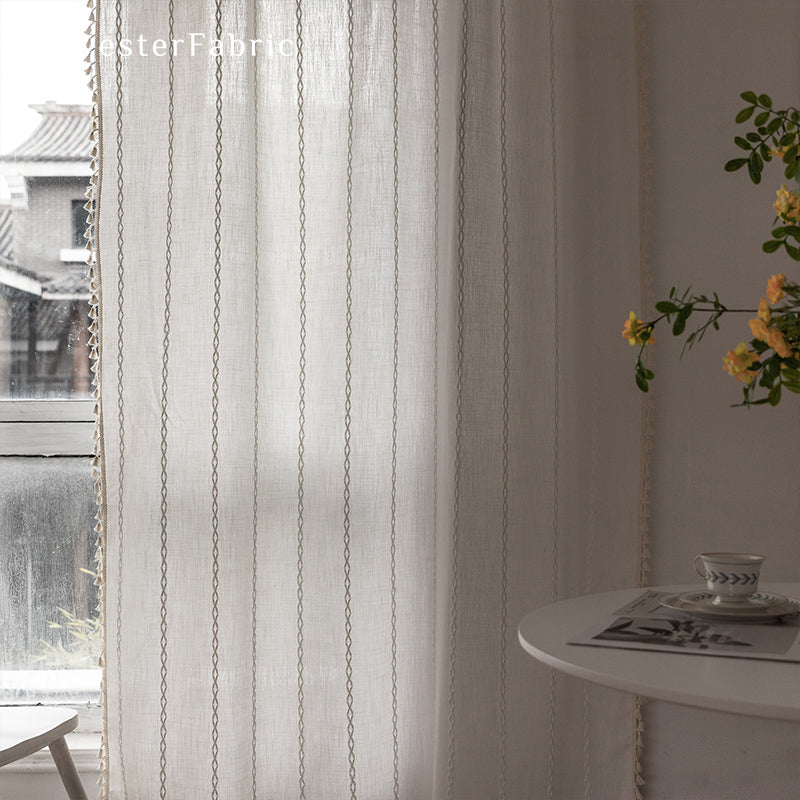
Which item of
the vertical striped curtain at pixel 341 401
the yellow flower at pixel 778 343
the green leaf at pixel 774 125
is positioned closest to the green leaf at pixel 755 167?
the green leaf at pixel 774 125

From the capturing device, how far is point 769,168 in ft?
5.80

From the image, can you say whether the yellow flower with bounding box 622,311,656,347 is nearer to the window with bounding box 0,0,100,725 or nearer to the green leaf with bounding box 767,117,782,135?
the green leaf with bounding box 767,117,782,135

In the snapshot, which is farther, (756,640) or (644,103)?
(644,103)

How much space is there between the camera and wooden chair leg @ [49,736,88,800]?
4.76 ft

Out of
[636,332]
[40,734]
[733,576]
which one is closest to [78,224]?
[40,734]

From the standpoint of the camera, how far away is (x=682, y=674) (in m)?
0.87

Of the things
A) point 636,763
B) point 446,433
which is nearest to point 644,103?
point 446,433

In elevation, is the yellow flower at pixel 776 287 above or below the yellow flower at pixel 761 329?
above

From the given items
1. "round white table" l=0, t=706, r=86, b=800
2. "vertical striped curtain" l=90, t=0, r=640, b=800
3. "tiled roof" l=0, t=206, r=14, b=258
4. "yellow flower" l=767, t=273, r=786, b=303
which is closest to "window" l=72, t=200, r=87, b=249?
"tiled roof" l=0, t=206, r=14, b=258

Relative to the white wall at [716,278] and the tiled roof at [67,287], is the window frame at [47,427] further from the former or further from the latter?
the white wall at [716,278]

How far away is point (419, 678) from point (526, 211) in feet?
3.01

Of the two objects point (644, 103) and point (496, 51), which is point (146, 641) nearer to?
point (496, 51)

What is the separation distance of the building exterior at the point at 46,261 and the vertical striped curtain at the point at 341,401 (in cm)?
26

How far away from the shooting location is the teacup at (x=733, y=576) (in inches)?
41.7
